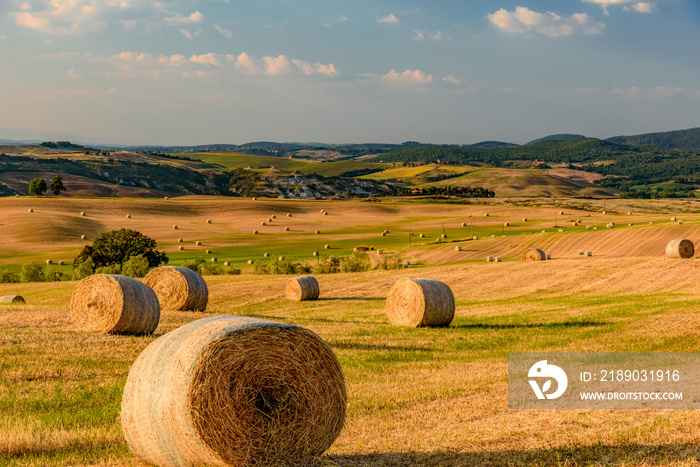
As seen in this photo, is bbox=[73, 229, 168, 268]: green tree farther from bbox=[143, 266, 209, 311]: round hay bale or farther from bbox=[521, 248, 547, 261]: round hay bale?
bbox=[521, 248, 547, 261]: round hay bale

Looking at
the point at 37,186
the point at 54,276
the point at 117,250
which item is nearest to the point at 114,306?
the point at 54,276

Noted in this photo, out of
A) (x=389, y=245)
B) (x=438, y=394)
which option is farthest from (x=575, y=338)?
(x=389, y=245)

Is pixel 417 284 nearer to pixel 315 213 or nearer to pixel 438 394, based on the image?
pixel 438 394

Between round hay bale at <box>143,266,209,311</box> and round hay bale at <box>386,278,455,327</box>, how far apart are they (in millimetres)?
7470

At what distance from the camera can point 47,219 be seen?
77312 mm

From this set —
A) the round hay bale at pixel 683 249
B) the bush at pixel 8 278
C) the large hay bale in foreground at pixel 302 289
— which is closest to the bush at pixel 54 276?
the bush at pixel 8 278

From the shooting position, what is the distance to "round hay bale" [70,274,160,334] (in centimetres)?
1791

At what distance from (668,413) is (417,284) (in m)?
12.8

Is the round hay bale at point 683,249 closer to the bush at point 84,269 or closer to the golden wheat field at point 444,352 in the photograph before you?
the golden wheat field at point 444,352

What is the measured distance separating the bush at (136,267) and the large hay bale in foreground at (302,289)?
16.0 metres

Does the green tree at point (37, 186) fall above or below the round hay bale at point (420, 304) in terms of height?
above


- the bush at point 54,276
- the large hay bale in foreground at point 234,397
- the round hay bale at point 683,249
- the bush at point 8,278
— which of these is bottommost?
the bush at point 8,278

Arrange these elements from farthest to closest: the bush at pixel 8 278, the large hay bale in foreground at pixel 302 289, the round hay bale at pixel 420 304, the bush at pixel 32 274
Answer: the bush at pixel 8 278, the bush at pixel 32 274, the large hay bale in foreground at pixel 302 289, the round hay bale at pixel 420 304

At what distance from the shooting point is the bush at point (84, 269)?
157ft
